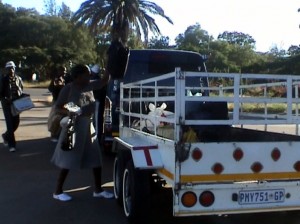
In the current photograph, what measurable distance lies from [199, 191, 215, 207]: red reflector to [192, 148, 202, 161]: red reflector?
1.08 feet

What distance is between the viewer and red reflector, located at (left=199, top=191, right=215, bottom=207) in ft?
15.1

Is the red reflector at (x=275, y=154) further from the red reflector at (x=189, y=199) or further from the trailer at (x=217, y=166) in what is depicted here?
the red reflector at (x=189, y=199)

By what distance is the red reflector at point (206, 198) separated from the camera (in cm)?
460

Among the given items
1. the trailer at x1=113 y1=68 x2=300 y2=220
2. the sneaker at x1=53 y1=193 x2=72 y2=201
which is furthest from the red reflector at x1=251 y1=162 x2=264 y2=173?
the sneaker at x1=53 y1=193 x2=72 y2=201

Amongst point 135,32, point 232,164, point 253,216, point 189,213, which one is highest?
point 135,32

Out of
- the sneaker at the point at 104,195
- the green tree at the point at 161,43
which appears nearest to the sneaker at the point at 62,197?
the sneaker at the point at 104,195

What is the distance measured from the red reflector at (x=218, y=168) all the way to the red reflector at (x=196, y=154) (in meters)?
0.18

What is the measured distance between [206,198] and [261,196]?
1.89 ft

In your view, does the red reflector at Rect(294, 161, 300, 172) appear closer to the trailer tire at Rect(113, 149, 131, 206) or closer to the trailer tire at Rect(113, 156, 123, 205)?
the trailer tire at Rect(113, 149, 131, 206)

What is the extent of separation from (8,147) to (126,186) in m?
6.13

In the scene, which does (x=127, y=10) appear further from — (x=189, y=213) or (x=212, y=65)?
(x=212, y=65)

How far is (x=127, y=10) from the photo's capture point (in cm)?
3584

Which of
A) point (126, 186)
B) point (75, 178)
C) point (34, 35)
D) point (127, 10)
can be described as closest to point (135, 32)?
point (127, 10)

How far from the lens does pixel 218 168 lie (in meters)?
4.66
